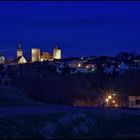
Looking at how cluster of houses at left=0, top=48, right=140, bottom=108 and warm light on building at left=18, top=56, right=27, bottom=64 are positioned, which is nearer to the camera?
cluster of houses at left=0, top=48, right=140, bottom=108

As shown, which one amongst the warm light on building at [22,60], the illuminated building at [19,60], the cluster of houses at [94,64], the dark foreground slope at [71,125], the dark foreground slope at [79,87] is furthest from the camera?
the warm light on building at [22,60]

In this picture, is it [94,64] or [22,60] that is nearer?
[94,64]

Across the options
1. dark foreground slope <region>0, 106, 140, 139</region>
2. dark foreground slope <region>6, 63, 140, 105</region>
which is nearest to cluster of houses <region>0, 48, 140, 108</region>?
dark foreground slope <region>6, 63, 140, 105</region>

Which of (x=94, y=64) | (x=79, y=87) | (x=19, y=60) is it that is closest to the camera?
(x=79, y=87)

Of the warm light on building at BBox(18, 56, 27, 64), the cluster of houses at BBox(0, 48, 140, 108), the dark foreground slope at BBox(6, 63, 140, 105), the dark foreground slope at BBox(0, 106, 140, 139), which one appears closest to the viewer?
the dark foreground slope at BBox(0, 106, 140, 139)

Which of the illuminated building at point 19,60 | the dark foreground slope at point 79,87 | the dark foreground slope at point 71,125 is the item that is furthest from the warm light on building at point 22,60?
the dark foreground slope at point 71,125

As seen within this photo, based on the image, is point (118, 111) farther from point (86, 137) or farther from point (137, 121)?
point (86, 137)

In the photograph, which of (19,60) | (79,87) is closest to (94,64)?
(19,60)

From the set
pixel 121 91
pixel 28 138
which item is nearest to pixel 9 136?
pixel 28 138

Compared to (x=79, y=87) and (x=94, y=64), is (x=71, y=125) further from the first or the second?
(x=94, y=64)

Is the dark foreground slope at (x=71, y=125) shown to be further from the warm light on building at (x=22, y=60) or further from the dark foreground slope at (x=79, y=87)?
the warm light on building at (x=22, y=60)

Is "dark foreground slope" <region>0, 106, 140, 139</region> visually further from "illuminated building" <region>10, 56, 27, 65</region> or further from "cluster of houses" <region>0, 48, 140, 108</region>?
"illuminated building" <region>10, 56, 27, 65</region>

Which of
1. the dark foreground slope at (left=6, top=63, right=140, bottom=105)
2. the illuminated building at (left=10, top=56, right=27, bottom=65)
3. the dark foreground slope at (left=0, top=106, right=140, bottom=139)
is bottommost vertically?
the dark foreground slope at (left=0, top=106, right=140, bottom=139)

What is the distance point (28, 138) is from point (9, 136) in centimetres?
67
